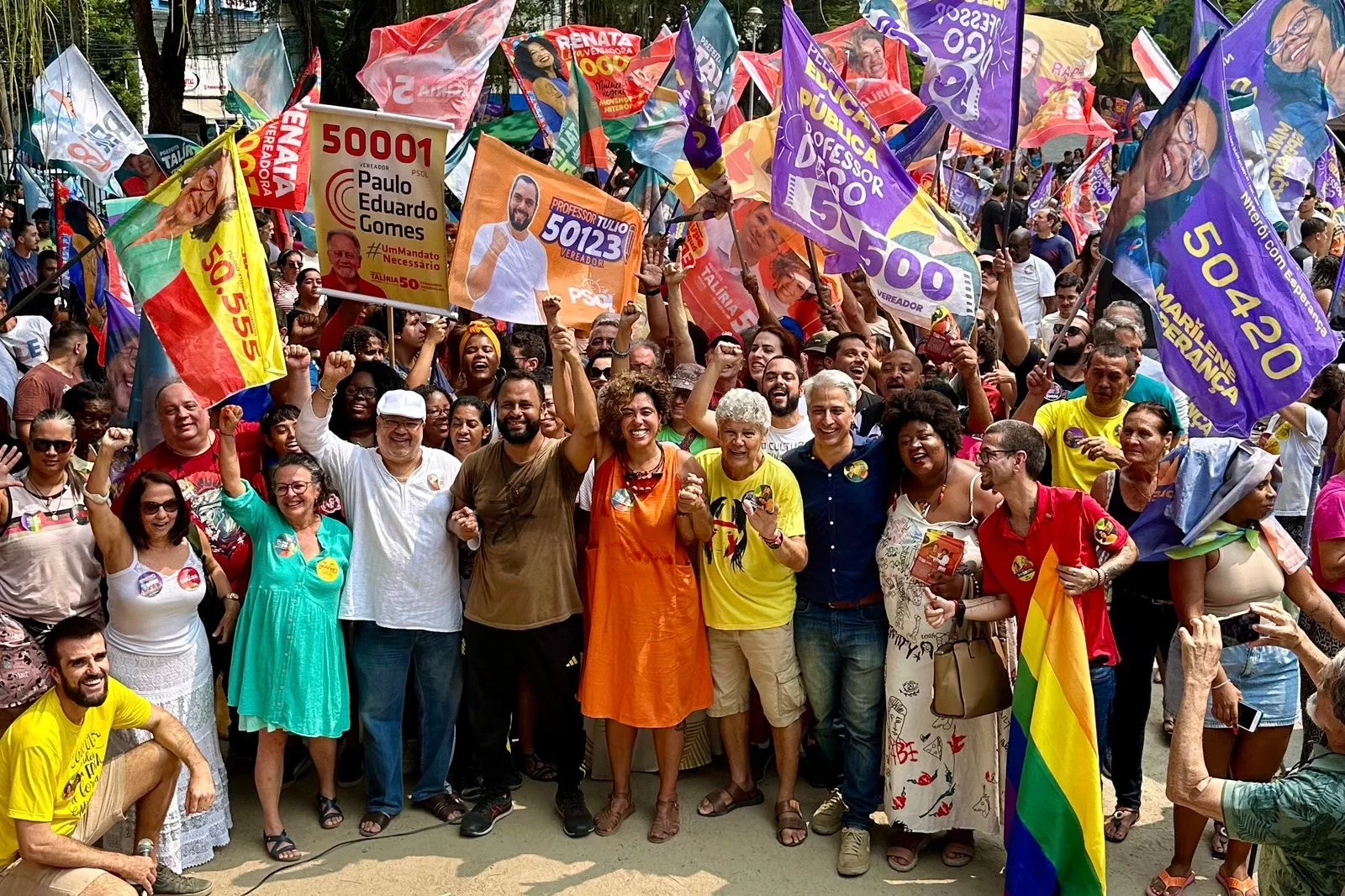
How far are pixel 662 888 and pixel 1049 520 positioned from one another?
6.88 ft

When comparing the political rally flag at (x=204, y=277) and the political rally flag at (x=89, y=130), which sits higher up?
the political rally flag at (x=89, y=130)

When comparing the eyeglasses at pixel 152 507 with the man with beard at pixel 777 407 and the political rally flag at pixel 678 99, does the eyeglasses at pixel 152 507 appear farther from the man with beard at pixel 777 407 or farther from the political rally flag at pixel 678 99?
the political rally flag at pixel 678 99

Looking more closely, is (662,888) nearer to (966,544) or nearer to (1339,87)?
(966,544)

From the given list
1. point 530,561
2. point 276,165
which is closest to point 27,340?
point 276,165

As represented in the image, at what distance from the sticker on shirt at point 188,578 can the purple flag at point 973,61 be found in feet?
16.0

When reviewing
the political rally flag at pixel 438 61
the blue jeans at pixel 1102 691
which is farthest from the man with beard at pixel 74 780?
the political rally flag at pixel 438 61

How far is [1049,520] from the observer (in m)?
4.40

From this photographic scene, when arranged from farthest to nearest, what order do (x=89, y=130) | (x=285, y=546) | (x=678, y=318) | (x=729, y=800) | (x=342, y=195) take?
1. (x=89, y=130)
2. (x=678, y=318)
3. (x=342, y=195)
4. (x=729, y=800)
5. (x=285, y=546)

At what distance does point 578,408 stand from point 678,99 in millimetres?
3740

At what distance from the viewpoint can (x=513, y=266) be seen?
612 centimetres

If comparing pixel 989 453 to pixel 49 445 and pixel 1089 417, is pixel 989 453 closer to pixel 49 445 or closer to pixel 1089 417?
pixel 1089 417

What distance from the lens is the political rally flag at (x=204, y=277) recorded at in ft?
16.8

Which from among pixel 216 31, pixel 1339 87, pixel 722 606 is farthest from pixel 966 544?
pixel 216 31

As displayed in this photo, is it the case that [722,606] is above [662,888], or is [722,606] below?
above
